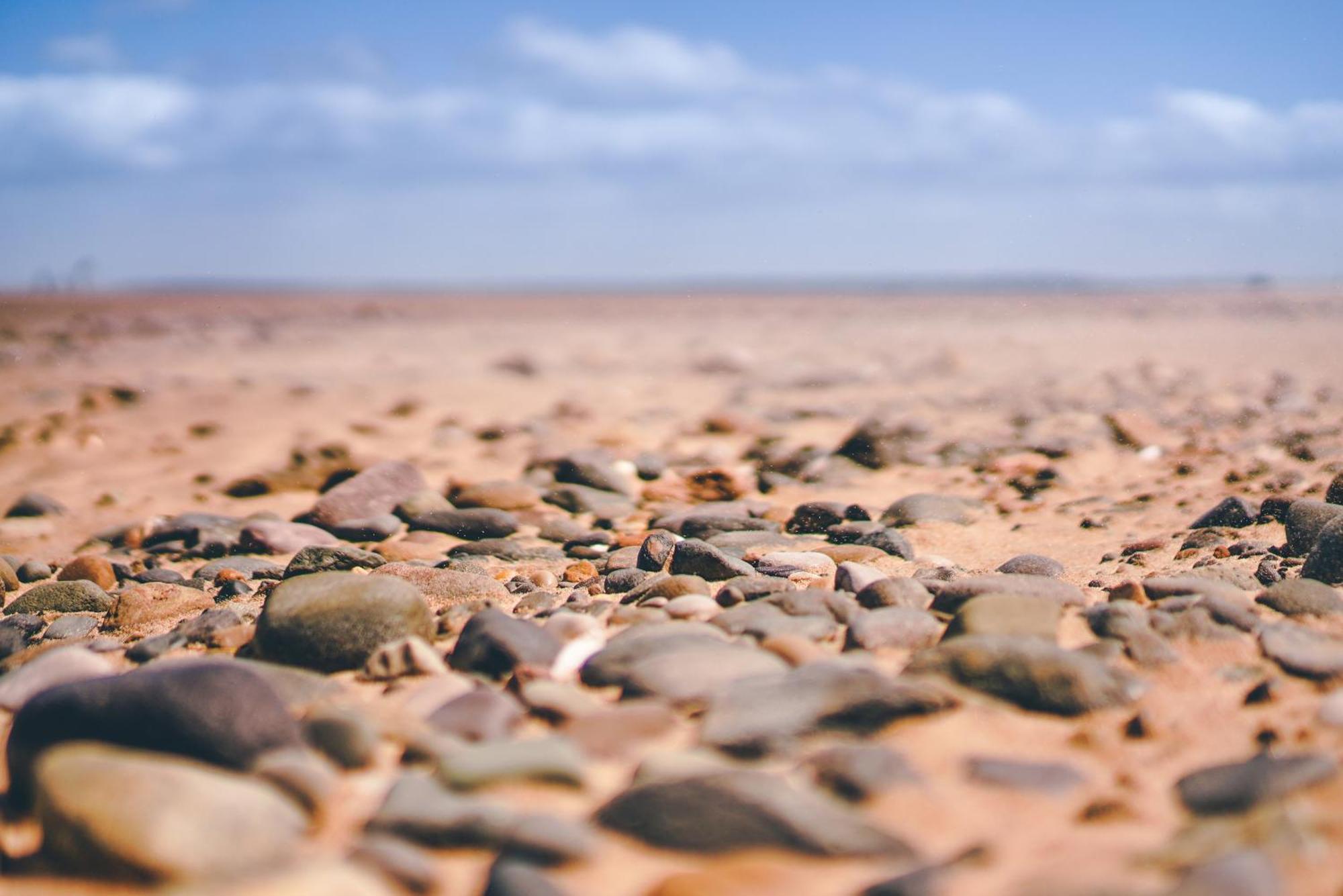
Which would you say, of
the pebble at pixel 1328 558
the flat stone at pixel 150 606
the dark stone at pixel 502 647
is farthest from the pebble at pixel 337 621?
the pebble at pixel 1328 558

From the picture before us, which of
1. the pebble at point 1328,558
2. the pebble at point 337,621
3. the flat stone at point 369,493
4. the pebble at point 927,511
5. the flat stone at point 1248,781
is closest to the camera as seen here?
the flat stone at point 1248,781

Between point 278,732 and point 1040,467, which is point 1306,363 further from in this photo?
point 278,732

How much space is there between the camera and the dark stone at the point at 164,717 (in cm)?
181

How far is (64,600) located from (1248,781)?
3.28 metres

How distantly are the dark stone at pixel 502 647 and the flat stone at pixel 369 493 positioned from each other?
6.87 feet

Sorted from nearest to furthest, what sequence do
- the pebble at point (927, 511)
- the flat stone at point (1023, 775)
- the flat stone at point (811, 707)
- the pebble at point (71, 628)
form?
the flat stone at point (1023, 775), the flat stone at point (811, 707), the pebble at point (71, 628), the pebble at point (927, 511)

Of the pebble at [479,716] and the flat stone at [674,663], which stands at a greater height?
the flat stone at [674,663]

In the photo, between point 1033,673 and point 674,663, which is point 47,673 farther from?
point 1033,673

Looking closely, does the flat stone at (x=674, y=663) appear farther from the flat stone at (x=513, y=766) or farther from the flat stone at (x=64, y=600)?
the flat stone at (x=64, y=600)

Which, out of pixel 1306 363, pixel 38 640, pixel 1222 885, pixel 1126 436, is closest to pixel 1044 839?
pixel 1222 885

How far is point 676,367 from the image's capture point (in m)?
13.5

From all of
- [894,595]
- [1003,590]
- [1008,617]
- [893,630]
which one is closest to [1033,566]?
[1003,590]

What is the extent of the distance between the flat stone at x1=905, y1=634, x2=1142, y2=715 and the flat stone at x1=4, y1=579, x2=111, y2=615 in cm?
256

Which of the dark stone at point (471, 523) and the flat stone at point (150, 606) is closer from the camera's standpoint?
the flat stone at point (150, 606)
